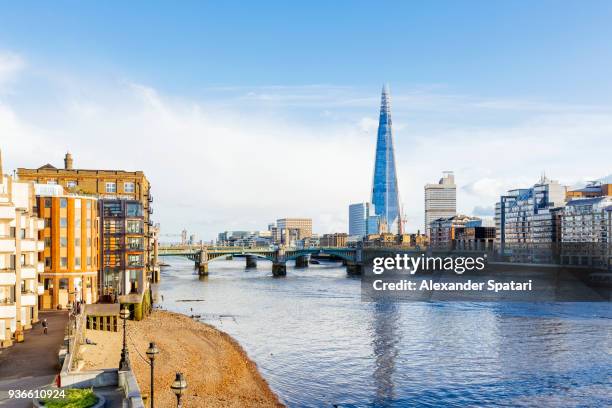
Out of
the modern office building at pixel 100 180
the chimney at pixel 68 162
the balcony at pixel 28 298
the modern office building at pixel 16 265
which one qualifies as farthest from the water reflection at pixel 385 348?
the chimney at pixel 68 162

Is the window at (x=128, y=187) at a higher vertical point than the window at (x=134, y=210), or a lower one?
higher

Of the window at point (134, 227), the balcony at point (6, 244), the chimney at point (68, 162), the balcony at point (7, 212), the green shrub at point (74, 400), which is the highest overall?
the chimney at point (68, 162)

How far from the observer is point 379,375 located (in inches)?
2255

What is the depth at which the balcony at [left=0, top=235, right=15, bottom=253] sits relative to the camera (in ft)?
147

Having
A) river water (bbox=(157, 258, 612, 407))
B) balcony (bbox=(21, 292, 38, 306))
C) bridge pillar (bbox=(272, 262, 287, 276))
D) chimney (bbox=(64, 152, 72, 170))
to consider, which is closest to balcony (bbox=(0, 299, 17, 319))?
balcony (bbox=(21, 292, 38, 306))

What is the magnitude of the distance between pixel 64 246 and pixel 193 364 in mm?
23342

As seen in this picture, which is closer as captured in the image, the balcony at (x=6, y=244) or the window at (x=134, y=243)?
the balcony at (x=6, y=244)

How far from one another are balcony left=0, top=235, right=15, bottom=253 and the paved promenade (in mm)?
6959

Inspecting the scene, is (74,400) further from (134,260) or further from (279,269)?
(279,269)

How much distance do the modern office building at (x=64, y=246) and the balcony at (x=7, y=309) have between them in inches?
888

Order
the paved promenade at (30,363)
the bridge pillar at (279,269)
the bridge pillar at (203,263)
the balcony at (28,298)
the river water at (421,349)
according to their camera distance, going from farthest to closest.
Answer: the bridge pillar at (279,269) → the bridge pillar at (203,263) → the balcony at (28,298) → the river water at (421,349) → the paved promenade at (30,363)

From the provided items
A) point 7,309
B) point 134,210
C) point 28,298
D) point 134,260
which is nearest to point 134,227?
point 134,210

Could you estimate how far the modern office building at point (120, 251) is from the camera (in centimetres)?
8312

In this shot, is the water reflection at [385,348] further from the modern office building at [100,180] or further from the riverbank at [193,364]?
the modern office building at [100,180]
